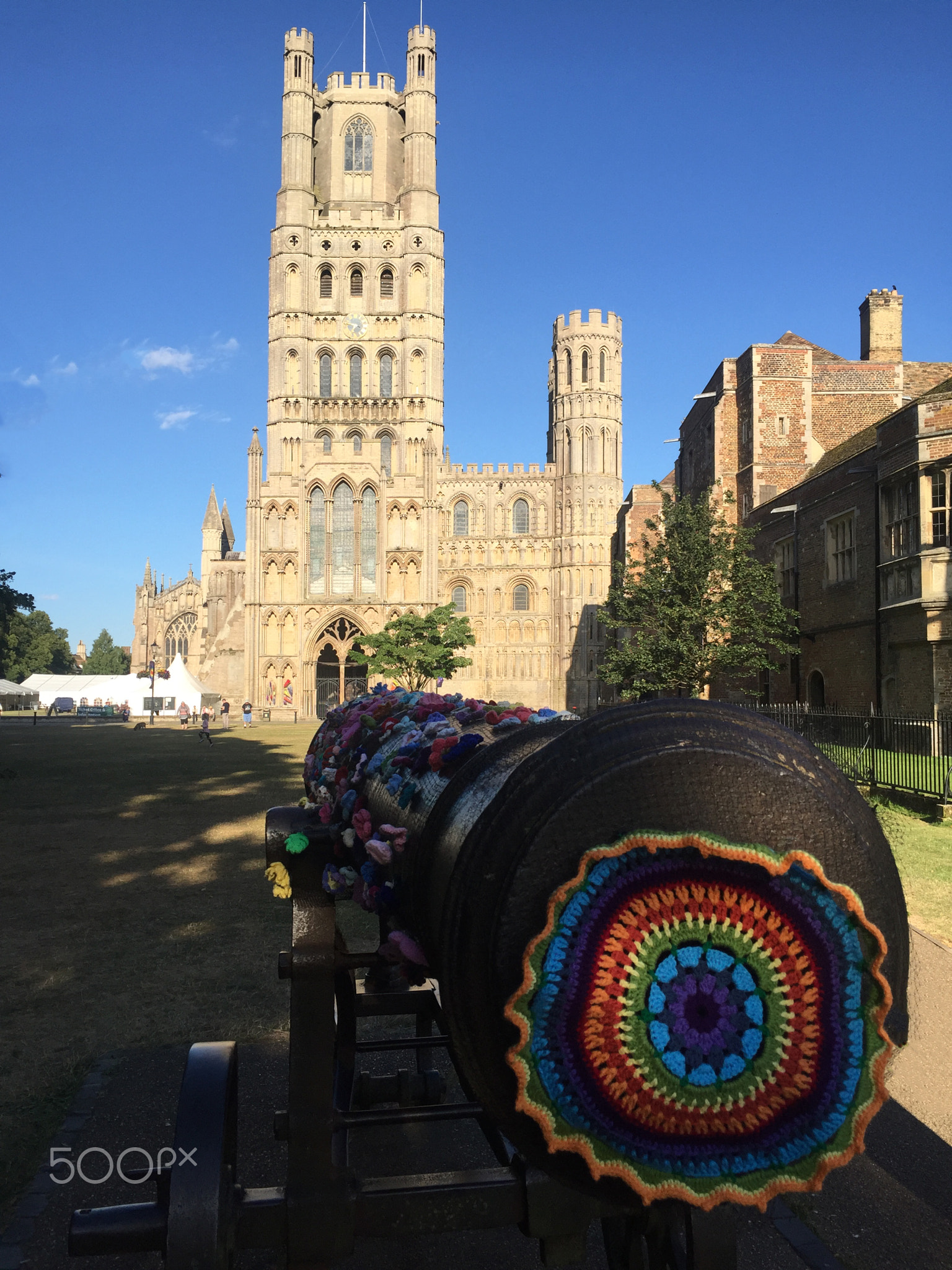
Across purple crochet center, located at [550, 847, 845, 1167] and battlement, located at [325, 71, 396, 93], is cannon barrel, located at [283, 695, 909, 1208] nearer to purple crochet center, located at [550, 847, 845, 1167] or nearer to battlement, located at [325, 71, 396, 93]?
purple crochet center, located at [550, 847, 845, 1167]

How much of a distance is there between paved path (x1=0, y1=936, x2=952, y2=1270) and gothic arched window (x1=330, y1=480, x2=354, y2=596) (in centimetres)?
5072

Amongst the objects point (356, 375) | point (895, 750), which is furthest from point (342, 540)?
point (895, 750)

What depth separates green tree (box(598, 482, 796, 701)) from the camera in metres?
21.6

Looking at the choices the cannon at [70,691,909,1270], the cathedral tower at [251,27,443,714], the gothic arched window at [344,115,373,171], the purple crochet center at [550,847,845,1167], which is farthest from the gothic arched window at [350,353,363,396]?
the purple crochet center at [550,847,845,1167]

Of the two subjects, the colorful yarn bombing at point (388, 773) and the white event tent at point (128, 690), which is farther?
the white event tent at point (128, 690)

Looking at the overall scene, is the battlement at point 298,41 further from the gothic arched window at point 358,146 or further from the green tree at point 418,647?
the green tree at point 418,647

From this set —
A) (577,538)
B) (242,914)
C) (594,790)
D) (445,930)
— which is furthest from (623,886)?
(577,538)

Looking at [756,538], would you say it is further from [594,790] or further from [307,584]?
[307,584]

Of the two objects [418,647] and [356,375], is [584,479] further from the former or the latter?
[418,647]

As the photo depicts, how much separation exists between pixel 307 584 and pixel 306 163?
90.7 feet

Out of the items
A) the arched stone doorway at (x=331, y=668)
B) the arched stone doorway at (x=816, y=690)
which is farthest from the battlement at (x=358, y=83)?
the arched stone doorway at (x=816, y=690)

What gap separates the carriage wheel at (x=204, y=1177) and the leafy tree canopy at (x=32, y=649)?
79.5m

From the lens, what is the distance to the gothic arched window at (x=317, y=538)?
54.8 meters

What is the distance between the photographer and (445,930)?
1.64 metres
